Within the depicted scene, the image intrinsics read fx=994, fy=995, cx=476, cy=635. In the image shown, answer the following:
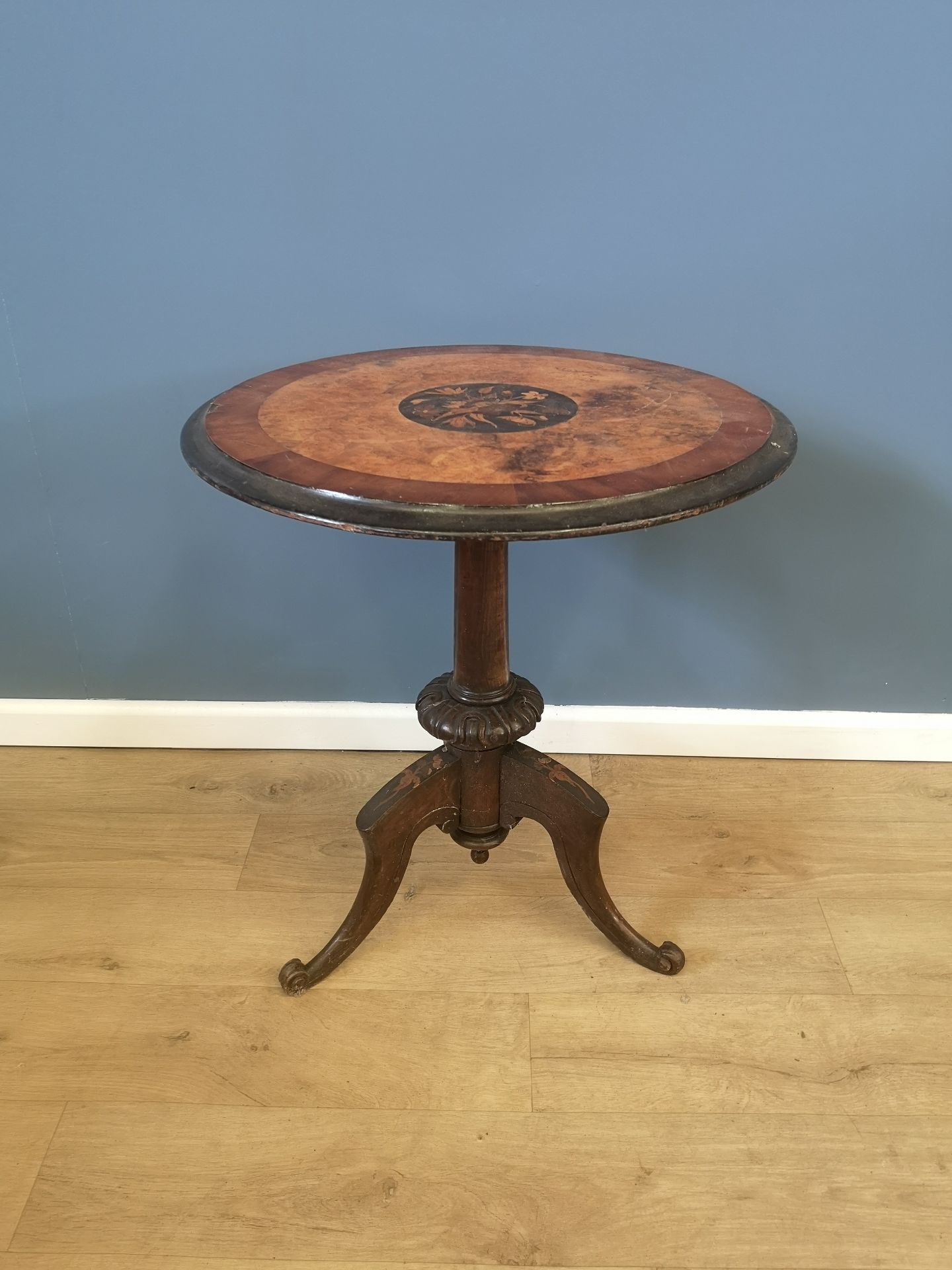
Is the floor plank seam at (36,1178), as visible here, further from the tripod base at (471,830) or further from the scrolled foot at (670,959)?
the scrolled foot at (670,959)

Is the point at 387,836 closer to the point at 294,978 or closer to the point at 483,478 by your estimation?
the point at 294,978

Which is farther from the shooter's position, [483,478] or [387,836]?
[387,836]

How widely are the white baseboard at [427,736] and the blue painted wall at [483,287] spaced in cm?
5

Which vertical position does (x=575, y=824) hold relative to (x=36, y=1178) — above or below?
above

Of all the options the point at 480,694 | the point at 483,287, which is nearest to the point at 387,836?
the point at 480,694

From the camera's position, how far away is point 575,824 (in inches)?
56.9

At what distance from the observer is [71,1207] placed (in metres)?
1.19

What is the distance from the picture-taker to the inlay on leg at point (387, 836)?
1.42 meters

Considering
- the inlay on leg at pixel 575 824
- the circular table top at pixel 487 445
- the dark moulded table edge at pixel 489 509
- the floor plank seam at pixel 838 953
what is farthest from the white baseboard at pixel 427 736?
the dark moulded table edge at pixel 489 509

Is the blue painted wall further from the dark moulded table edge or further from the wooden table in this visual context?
the dark moulded table edge

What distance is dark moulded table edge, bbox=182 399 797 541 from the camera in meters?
0.93

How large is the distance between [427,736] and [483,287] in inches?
34.1

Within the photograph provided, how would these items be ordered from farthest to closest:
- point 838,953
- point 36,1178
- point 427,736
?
point 427,736 < point 838,953 < point 36,1178

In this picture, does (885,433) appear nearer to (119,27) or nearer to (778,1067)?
(778,1067)
